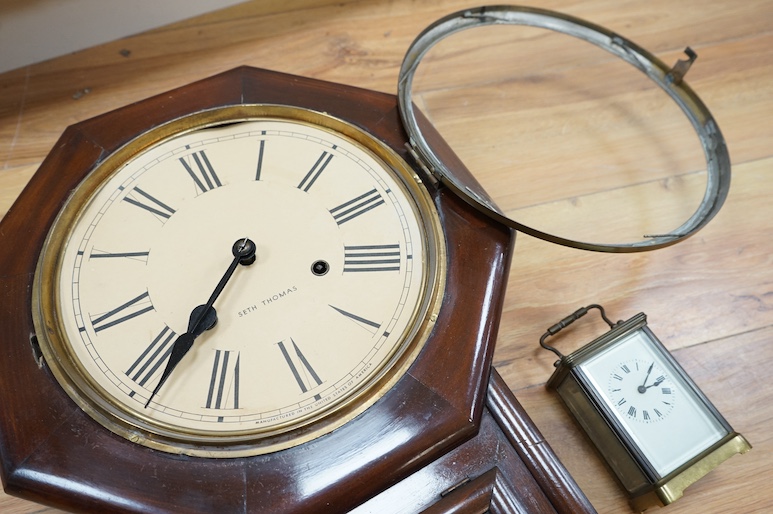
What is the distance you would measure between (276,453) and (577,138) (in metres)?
0.70

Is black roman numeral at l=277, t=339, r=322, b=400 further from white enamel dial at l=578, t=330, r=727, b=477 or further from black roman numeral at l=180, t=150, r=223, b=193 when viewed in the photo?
white enamel dial at l=578, t=330, r=727, b=477

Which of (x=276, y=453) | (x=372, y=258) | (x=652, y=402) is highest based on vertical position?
(x=372, y=258)

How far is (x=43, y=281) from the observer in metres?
0.77

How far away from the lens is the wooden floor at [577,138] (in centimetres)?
96

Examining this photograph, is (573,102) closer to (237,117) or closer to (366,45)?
(366,45)

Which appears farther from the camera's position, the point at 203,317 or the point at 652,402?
the point at 652,402

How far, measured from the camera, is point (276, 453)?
0.70 meters

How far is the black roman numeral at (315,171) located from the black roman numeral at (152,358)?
0.25m

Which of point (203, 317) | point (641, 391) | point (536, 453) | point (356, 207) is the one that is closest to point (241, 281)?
point (203, 317)

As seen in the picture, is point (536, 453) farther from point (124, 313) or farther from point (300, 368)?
point (124, 313)

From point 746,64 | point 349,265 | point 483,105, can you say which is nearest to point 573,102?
point 483,105

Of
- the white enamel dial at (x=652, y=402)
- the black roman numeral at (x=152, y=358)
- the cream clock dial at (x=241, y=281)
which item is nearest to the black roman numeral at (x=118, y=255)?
the cream clock dial at (x=241, y=281)

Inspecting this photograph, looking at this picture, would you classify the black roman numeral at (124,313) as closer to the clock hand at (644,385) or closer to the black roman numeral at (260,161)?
the black roman numeral at (260,161)

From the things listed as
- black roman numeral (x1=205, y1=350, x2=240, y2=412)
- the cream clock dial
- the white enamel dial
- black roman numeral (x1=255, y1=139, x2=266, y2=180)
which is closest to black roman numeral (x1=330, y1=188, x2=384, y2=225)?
the cream clock dial
